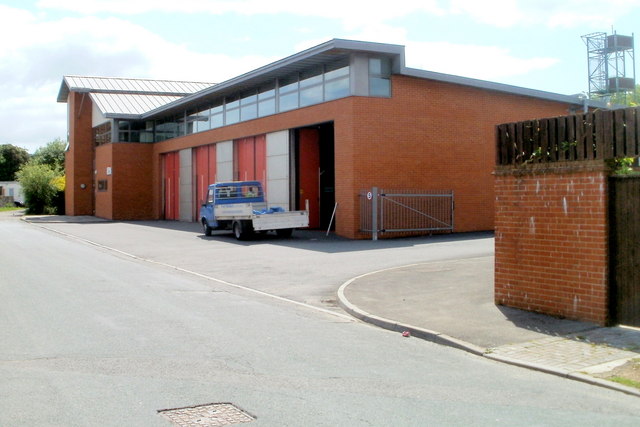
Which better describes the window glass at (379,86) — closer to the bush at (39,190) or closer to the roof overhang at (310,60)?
the roof overhang at (310,60)

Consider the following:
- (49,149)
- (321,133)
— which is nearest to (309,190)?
(321,133)

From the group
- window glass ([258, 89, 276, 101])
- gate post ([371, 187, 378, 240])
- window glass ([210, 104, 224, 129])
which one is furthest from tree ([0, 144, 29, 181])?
gate post ([371, 187, 378, 240])

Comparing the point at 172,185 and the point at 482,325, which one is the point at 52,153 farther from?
the point at 482,325

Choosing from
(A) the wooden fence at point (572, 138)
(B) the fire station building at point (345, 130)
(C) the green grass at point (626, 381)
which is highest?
(B) the fire station building at point (345, 130)

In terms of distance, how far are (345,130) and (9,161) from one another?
94.5 metres

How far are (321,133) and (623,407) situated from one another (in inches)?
997

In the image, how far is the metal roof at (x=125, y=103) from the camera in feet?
147

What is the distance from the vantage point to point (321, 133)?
100ft

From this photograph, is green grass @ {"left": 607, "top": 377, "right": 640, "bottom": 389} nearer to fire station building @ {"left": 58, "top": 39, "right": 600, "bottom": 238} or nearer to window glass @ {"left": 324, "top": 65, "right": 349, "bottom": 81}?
fire station building @ {"left": 58, "top": 39, "right": 600, "bottom": 238}

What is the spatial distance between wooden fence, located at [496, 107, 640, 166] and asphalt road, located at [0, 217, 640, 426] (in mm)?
Result: 3401

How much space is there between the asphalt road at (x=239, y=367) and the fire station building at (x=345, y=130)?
473 inches

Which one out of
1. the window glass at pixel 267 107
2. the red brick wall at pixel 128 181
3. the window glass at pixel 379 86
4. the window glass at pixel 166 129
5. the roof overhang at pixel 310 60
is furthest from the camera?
the red brick wall at pixel 128 181

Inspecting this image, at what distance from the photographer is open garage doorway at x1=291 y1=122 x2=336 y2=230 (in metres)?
29.8

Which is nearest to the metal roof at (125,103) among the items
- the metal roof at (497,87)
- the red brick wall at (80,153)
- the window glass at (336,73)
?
the red brick wall at (80,153)
